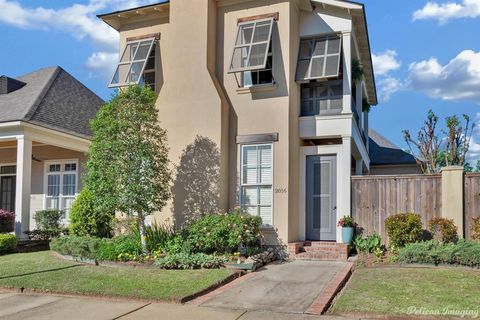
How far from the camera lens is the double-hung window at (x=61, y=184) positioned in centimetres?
1731

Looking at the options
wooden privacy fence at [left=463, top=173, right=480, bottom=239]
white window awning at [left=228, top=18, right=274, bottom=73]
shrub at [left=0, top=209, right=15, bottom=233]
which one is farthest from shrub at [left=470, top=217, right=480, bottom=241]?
shrub at [left=0, top=209, right=15, bottom=233]

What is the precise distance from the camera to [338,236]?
38.5 feet

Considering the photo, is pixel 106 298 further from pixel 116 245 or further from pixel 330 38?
pixel 330 38

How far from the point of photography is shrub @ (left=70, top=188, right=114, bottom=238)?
13461 mm

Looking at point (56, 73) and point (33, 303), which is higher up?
point (56, 73)

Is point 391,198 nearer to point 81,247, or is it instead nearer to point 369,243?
point 369,243

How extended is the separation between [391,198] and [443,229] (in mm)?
1607

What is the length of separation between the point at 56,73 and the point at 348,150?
41.1ft

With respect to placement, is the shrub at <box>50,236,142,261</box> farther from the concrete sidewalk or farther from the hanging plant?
the hanging plant

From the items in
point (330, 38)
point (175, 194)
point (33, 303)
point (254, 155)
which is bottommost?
point (33, 303)

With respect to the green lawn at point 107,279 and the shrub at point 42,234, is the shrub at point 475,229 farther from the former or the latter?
the shrub at point 42,234

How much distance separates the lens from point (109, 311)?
A: 700 centimetres

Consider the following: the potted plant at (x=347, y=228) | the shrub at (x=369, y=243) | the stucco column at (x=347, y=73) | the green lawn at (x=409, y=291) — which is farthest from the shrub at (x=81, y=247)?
the stucco column at (x=347, y=73)

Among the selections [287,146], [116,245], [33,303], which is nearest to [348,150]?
[287,146]
